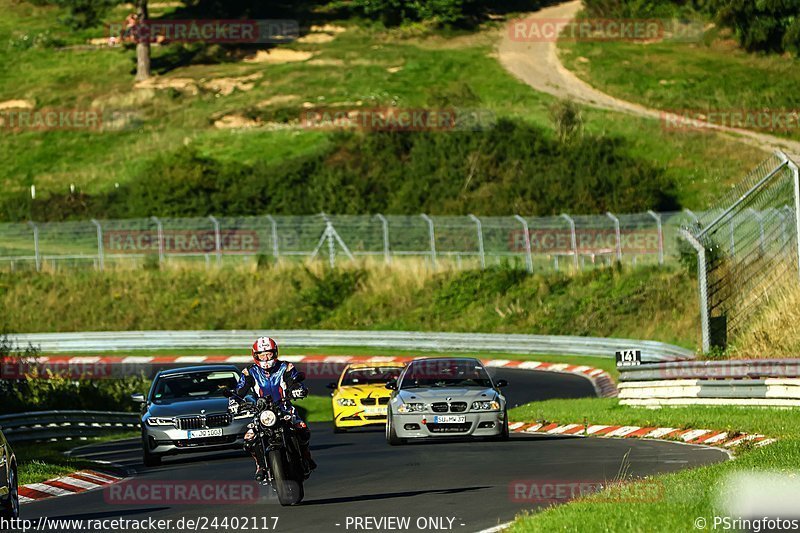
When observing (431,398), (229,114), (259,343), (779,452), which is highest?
(259,343)

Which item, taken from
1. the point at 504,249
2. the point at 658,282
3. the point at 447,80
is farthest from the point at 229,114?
the point at 658,282

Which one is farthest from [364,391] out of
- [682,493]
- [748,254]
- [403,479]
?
[682,493]

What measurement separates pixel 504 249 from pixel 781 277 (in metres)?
22.4

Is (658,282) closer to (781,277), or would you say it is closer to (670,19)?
(781,277)

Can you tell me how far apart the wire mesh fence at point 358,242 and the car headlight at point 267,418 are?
3004cm

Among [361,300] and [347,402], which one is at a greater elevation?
[347,402]

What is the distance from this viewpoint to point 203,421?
21.6 m

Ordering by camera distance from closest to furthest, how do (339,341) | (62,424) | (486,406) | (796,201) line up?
(486,406)
(796,201)
(62,424)
(339,341)

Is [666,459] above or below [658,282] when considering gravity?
above

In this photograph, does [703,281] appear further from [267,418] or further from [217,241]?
[217,241]

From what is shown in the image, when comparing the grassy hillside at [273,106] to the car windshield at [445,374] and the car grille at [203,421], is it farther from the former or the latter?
the car grille at [203,421]

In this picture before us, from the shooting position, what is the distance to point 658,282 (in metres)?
44.5

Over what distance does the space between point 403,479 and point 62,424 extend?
13.1 metres

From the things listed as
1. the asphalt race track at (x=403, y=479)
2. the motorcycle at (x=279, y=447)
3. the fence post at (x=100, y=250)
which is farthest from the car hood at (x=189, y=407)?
the fence post at (x=100, y=250)
